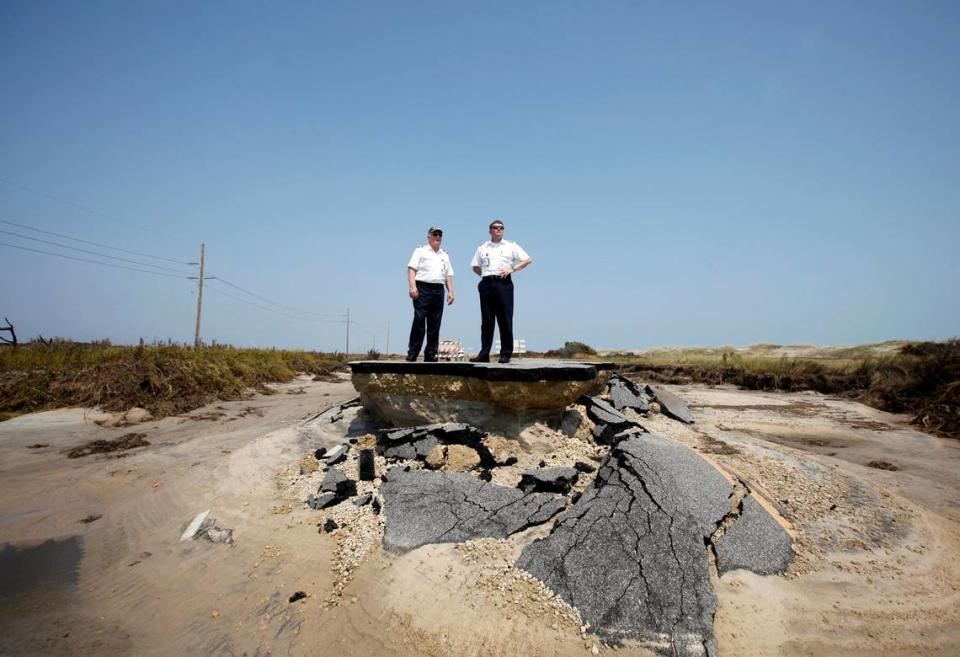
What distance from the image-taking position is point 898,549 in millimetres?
3559

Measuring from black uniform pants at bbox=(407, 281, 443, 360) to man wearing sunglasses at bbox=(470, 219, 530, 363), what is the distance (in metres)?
Answer: 0.79

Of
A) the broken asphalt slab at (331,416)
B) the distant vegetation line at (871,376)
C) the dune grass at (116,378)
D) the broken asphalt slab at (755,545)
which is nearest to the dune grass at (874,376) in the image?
the distant vegetation line at (871,376)

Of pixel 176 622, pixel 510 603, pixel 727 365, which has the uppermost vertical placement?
pixel 727 365

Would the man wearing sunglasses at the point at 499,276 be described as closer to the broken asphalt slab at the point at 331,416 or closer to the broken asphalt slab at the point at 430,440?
the broken asphalt slab at the point at 430,440

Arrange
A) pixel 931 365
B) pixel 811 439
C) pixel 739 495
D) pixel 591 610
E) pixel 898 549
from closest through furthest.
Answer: pixel 591 610, pixel 898 549, pixel 739 495, pixel 811 439, pixel 931 365

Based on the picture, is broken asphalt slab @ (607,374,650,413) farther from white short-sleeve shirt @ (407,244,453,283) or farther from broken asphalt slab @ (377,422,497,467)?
white short-sleeve shirt @ (407,244,453,283)

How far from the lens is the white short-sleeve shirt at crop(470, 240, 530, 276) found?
20.2 ft

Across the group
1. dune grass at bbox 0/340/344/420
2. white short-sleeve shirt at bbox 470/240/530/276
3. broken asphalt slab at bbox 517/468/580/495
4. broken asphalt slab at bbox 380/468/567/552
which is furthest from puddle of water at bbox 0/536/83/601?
dune grass at bbox 0/340/344/420

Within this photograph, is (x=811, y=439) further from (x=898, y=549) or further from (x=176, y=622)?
(x=176, y=622)

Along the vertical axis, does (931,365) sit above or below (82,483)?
above

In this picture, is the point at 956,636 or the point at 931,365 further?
the point at 931,365

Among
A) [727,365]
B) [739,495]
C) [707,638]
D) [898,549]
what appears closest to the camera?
[707,638]

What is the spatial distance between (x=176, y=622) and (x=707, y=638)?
12.3ft

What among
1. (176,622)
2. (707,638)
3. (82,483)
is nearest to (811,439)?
(707,638)
